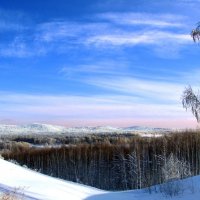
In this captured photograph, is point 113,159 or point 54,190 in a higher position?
point 113,159

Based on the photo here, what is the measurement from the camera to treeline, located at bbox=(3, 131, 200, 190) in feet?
108

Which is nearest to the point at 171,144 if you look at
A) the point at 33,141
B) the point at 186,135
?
the point at 186,135

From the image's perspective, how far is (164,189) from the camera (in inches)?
539

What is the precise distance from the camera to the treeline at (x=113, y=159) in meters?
32.9

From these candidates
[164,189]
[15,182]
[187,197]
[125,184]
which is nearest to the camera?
[15,182]

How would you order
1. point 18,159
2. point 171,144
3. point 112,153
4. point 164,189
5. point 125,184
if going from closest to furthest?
point 164,189
point 125,184
point 171,144
point 112,153
point 18,159

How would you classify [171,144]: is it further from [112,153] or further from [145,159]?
[112,153]

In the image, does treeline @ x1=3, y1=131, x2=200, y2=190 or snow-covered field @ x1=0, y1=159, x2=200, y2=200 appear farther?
treeline @ x1=3, y1=131, x2=200, y2=190

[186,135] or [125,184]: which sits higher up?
[186,135]

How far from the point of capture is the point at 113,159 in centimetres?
3631

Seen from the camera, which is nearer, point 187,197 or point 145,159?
point 187,197

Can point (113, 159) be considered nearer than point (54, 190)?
No

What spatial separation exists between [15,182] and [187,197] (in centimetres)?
443

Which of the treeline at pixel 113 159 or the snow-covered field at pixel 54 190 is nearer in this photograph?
the snow-covered field at pixel 54 190
